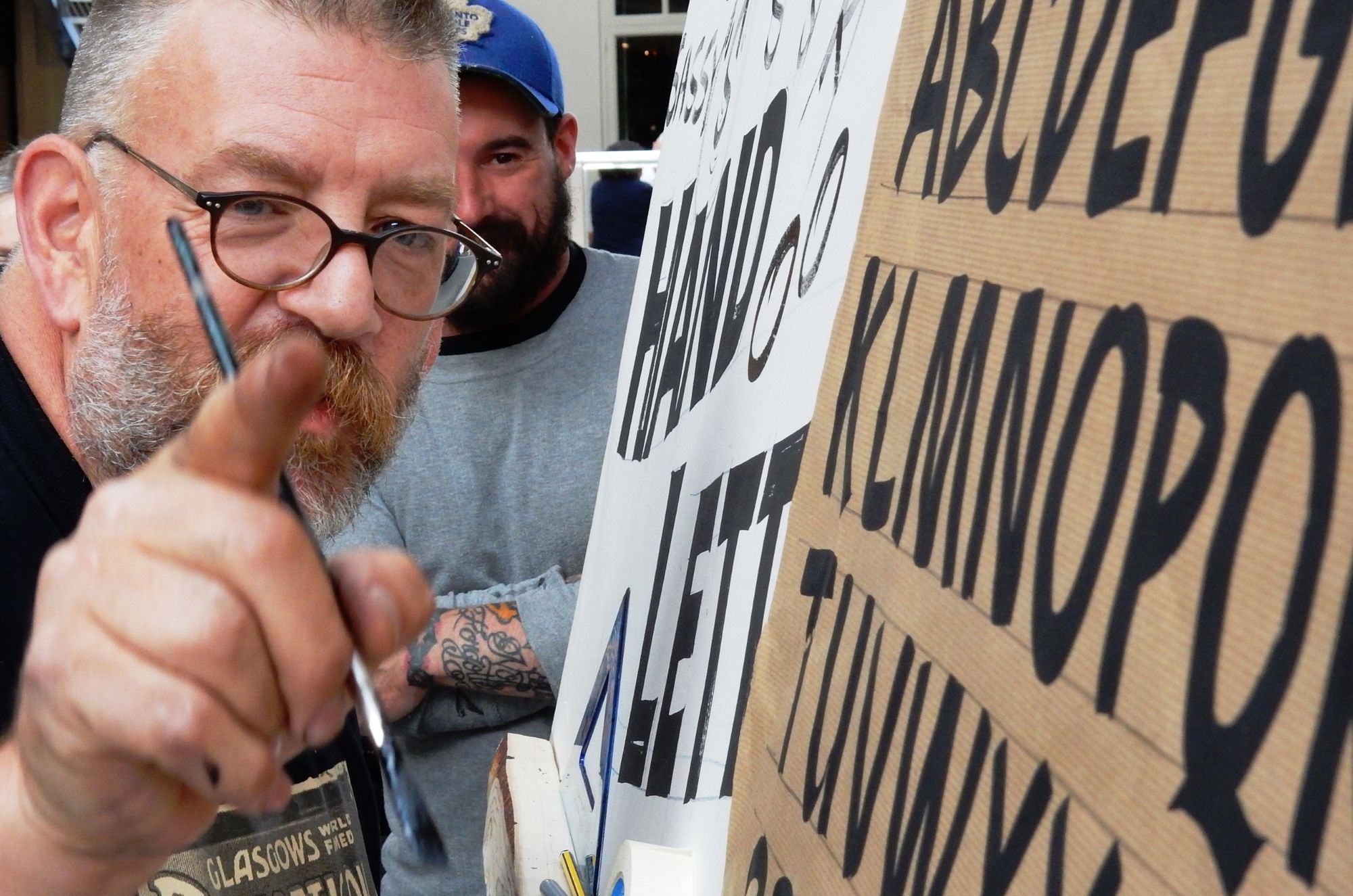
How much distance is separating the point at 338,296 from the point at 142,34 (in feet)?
1.13

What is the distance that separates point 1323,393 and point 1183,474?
0.05 metres

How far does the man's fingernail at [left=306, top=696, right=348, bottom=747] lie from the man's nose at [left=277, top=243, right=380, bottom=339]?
2.90 ft

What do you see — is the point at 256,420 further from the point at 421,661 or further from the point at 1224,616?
the point at 421,661

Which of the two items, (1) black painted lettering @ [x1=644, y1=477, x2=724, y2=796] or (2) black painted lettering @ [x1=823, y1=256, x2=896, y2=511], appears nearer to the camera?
(2) black painted lettering @ [x1=823, y1=256, x2=896, y2=511]

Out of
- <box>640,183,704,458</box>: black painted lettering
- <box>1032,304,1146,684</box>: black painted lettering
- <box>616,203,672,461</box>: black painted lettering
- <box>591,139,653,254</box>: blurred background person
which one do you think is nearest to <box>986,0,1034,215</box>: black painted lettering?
<box>1032,304,1146,684</box>: black painted lettering

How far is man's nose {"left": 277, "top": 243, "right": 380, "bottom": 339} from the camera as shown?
4.30 ft

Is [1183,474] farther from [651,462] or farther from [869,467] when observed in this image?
[651,462]

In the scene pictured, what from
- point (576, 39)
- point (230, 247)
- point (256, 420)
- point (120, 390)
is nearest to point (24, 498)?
point (120, 390)

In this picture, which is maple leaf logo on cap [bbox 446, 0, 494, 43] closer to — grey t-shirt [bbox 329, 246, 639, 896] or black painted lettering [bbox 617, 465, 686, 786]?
grey t-shirt [bbox 329, 246, 639, 896]

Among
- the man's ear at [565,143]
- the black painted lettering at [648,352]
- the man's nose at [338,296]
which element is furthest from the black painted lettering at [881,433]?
the man's ear at [565,143]

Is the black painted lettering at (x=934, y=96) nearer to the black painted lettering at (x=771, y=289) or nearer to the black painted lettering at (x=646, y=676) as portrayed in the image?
the black painted lettering at (x=771, y=289)

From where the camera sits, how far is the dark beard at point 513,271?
212 cm

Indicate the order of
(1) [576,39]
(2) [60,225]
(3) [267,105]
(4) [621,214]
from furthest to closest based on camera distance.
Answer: (1) [576,39] < (4) [621,214] < (2) [60,225] < (3) [267,105]

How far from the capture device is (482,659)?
187 centimetres
